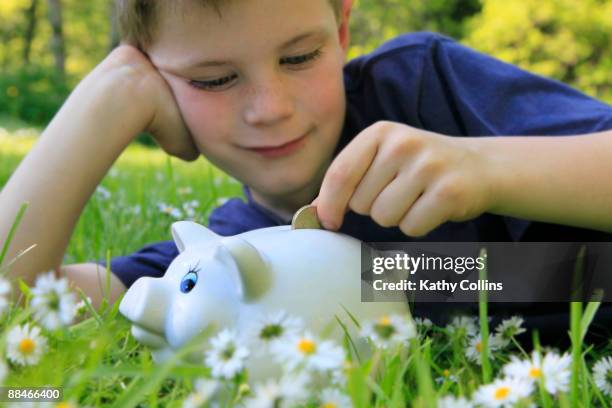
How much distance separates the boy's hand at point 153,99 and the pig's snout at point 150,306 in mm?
619

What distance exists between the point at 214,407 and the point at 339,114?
748mm

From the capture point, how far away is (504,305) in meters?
1.29

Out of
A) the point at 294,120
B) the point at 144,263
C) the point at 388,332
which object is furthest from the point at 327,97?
the point at 388,332

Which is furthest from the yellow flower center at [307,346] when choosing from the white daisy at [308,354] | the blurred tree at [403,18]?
the blurred tree at [403,18]

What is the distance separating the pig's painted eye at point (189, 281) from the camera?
853 millimetres

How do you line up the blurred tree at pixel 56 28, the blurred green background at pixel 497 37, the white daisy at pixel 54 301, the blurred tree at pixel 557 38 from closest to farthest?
the white daisy at pixel 54 301 → the blurred green background at pixel 497 37 → the blurred tree at pixel 557 38 → the blurred tree at pixel 56 28

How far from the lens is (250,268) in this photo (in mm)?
809

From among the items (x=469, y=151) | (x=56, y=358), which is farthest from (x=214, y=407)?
(x=469, y=151)

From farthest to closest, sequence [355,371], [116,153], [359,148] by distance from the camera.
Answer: [116,153] → [359,148] → [355,371]

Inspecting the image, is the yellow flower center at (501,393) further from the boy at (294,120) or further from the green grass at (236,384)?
the boy at (294,120)

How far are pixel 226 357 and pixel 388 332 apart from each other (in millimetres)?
165

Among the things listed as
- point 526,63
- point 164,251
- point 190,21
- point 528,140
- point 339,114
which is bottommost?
point 164,251

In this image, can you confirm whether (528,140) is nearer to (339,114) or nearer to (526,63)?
(339,114)

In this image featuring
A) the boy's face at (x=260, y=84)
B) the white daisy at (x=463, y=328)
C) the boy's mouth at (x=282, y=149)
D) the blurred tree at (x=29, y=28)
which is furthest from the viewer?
the blurred tree at (x=29, y=28)
